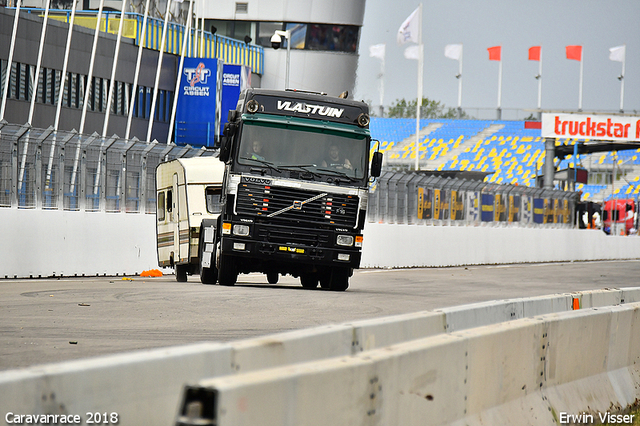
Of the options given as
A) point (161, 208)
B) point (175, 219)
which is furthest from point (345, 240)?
point (161, 208)

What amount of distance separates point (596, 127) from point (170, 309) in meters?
45.3

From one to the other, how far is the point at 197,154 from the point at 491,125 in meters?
72.9

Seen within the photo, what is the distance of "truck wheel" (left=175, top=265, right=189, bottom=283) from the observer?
20.5m

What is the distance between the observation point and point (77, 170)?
19953 mm

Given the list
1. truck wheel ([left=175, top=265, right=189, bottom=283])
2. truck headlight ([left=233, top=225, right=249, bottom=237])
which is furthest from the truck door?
truck headlight ([left=233, top=225, right=249, bottom=237])

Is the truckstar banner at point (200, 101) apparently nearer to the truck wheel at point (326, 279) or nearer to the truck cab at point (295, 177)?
the truck wheel at point (326, 279)

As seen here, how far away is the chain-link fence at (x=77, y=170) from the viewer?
60.1 feet

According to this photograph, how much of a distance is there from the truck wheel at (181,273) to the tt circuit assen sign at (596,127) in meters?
36.8

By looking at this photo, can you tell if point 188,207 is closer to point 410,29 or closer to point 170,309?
point 170,309

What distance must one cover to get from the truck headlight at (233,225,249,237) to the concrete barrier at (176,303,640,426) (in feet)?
30.5

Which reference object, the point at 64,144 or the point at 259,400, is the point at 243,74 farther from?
the point at 259,400

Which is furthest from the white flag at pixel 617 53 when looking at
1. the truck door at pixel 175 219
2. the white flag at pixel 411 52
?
the truck door at pixel 175 219

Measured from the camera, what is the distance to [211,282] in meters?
19.2

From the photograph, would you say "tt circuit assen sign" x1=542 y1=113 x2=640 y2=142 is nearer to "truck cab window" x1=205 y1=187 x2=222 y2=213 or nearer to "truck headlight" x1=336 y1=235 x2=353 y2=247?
"truck cab window" x1=205 y1=187 x2=222 y2=213
